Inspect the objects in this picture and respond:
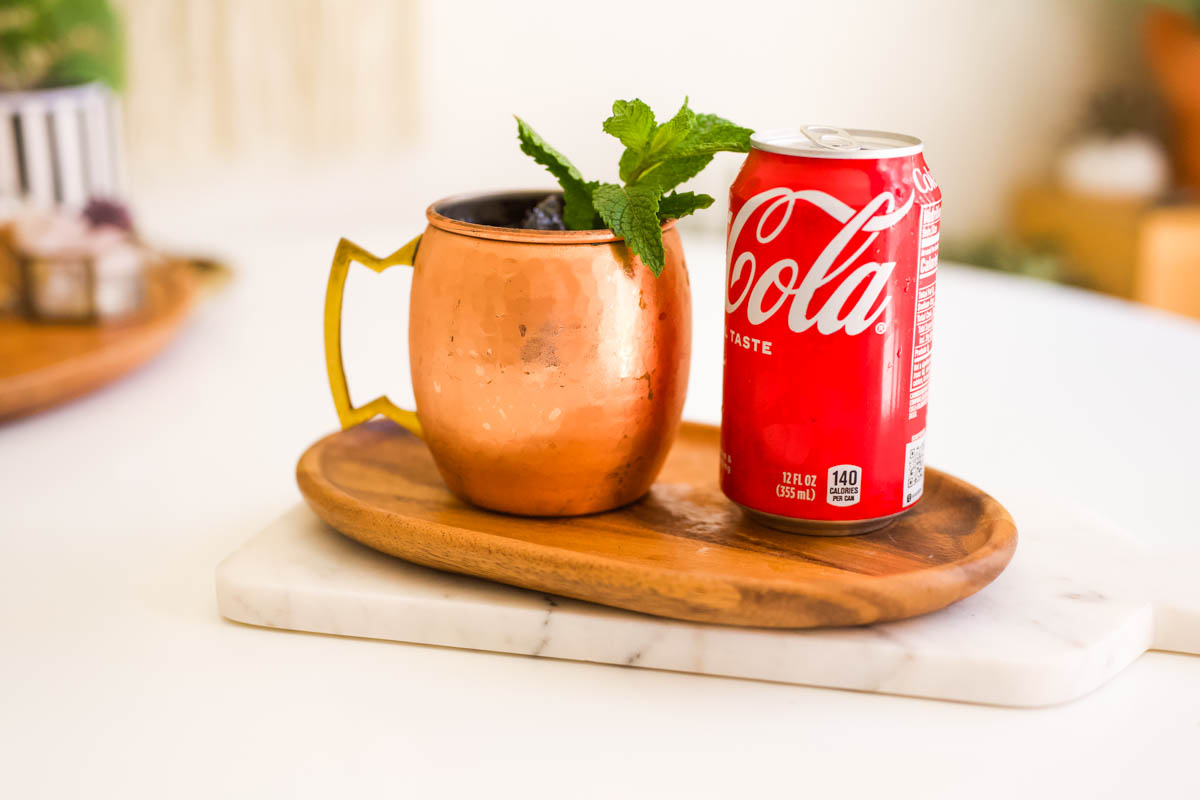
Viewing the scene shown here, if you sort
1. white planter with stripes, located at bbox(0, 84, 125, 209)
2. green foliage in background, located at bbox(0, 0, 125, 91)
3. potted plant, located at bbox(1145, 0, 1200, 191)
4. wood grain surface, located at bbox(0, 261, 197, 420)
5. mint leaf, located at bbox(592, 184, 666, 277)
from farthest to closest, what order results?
1. potted plant, located at bbox(1145, 0, 1200, 191)
2. green foliage in background, located at bbox(0, 0, 125, 91)
3. white planter with stripes, located at bbox(0, 84, 125, 209)
4. wood grain surface, located at bbox(0, 261, 197, 420)
5. mint leaf, located at bbox(592, 184, 666, 277)

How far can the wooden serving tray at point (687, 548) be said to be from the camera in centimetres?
56

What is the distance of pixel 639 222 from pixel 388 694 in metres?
0.28

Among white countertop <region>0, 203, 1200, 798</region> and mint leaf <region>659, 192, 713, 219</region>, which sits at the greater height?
mint leaf <region>659, 192, 713, 219</region>

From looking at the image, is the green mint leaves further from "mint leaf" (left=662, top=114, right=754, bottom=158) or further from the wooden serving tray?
the wooden serving tray

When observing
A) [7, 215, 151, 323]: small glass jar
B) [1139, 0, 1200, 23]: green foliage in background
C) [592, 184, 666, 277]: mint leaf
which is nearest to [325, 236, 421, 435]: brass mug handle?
[592, 184, 666, 277]: mint leaf

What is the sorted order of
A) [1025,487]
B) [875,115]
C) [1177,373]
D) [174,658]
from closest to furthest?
[174,658], [1025,487], [1177,373], [875,115]

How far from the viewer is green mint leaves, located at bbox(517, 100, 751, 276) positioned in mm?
607

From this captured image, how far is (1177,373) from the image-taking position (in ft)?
3.45

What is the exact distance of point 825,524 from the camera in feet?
2.05

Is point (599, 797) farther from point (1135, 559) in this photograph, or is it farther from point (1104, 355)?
point (1104, 355)

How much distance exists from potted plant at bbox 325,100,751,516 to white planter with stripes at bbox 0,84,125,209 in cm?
75

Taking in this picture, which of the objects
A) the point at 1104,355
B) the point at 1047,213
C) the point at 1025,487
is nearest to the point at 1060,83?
the point at 1047,213

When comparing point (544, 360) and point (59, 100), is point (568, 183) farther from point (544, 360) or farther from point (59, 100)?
point (59, 100)

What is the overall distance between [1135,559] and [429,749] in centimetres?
41
